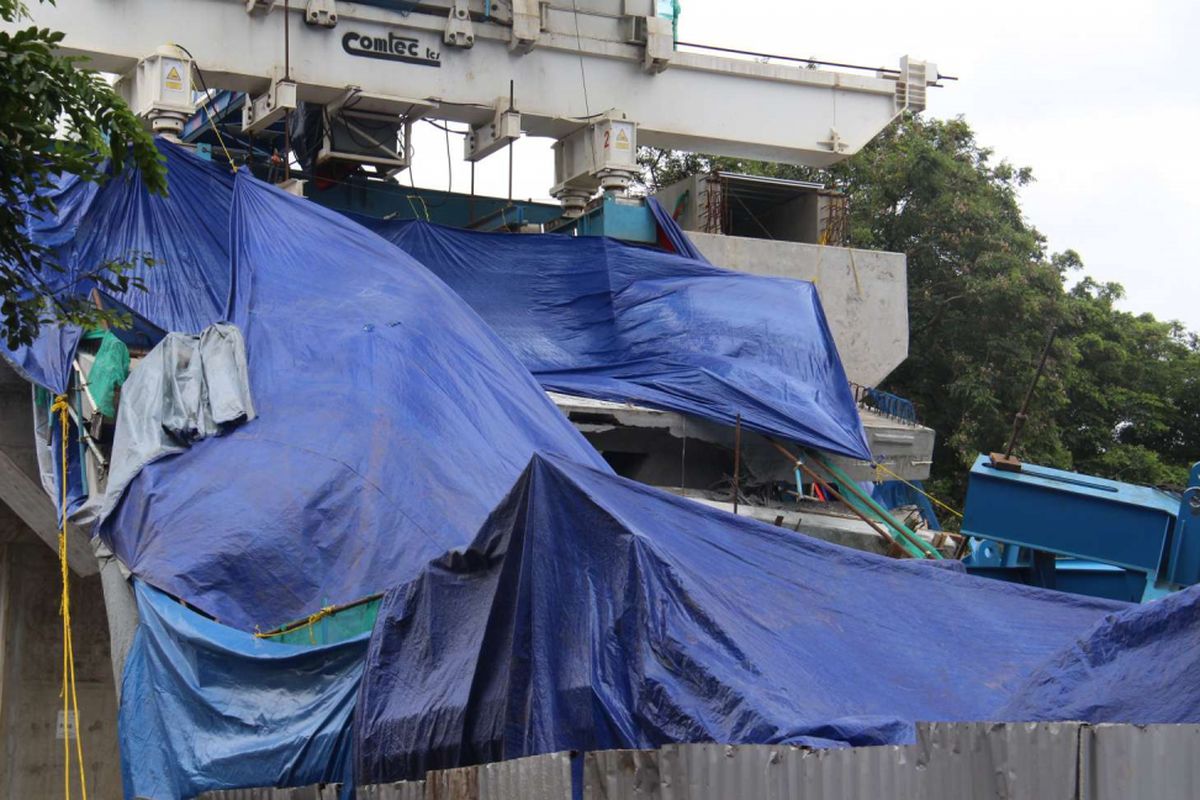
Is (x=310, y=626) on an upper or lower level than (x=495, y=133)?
lower

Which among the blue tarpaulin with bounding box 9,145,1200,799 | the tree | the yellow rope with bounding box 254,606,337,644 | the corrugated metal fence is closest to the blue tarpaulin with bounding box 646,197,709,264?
the blue tarpaulin with bounding box 9,145,1200,799

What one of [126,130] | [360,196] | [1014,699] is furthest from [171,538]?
[360,196]

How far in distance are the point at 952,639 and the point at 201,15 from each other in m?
13.8

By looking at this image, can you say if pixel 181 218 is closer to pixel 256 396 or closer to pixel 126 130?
pixel 256 396

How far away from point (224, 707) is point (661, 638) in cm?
400

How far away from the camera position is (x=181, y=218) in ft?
55.4

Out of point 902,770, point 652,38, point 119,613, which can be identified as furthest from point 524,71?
point 902,770

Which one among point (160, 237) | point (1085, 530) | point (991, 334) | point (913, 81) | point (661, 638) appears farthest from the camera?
point (991, 334)

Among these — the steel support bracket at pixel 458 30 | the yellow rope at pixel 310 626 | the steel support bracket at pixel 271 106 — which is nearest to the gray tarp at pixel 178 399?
the yellow rope at pixel 310 626

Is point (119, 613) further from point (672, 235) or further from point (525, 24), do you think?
point (525, 24)

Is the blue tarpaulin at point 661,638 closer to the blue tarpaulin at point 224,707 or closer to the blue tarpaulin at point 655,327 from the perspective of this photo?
the blue tarpaulin at point 224,707

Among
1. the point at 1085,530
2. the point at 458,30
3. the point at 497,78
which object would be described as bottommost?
the point at 1085,530

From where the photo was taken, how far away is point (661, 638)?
7156 mm

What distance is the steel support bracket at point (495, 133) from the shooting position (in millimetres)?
20984
